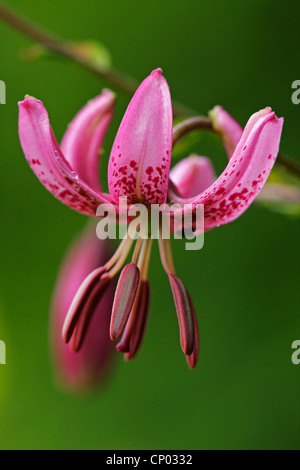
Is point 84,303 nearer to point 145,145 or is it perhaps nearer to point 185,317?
point 185,317

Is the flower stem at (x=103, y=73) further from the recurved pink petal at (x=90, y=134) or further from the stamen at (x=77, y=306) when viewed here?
the stamen at (x=77, y=306)

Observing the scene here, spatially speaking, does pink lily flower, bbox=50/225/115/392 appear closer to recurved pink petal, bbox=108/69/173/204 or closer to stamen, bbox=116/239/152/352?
stamen, bbox=116/239/152/352

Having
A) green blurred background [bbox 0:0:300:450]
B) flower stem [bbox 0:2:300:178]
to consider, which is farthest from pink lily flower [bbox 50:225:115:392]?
green blurred background [bbox 0:0:300:450]

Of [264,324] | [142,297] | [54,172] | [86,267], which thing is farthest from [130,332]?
[264,324]

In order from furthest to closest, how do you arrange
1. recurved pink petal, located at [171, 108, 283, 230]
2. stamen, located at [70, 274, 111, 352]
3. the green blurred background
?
the green blurred background → stamen, located at [70, 274, 111, 352] → recurved pink petal, located at [171, 108, 283, 230]

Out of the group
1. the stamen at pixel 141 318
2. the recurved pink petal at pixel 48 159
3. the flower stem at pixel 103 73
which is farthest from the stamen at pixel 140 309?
the flower stem at pixel 103 73

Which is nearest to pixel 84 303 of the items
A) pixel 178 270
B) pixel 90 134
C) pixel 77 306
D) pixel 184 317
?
pixel 77 306
